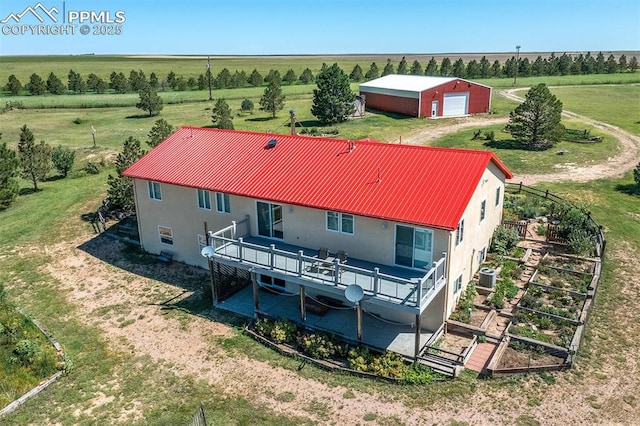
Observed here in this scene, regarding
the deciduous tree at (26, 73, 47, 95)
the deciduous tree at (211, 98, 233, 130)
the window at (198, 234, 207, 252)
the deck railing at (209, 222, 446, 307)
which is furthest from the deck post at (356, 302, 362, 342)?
the deciduous tree at (26, 73, 47, 95)

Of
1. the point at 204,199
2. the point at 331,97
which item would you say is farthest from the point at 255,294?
the point at 331,97

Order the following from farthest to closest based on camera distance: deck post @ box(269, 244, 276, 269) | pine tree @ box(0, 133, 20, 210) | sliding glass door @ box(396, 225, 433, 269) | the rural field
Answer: pine tree @ box(0, 133, 20, 210)
deck post @ box(269, 244, 276, 269)
sliding glass door @ box(396, 225, 433, 269)
the rural field

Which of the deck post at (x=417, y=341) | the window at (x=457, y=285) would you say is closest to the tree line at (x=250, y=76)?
the window at (x=457, y=285)

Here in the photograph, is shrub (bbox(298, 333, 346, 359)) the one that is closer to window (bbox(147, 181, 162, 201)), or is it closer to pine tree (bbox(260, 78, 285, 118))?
window (bbox(147, 181, 162, 201))

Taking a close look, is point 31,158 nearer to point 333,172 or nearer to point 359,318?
point 333,172

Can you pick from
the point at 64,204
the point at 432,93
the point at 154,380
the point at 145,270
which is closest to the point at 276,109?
the point at 432,93

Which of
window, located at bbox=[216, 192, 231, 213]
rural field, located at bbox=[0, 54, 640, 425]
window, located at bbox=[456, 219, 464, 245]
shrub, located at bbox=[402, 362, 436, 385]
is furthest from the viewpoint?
window, located at bbox=[216, 192, 231, 213]
